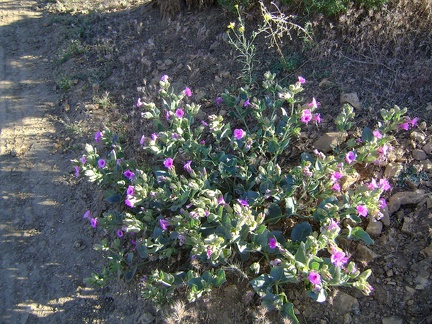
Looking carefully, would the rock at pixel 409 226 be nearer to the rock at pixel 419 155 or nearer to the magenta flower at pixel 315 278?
the rock at pixel 419 155

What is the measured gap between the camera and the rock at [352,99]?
12.6ft

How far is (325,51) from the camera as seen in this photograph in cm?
419

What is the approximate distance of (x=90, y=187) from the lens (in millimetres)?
4211

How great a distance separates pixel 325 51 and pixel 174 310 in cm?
276

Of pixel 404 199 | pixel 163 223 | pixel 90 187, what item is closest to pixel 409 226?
pixel 404 199

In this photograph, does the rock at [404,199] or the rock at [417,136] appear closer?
the rock at [404,199]

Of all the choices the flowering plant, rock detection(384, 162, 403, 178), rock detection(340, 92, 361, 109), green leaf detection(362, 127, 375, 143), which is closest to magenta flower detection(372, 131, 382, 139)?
the flowering plant

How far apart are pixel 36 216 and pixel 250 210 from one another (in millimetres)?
2297

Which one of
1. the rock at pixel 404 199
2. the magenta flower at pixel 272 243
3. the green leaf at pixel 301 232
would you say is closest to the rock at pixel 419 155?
the rock at pixel 404 199

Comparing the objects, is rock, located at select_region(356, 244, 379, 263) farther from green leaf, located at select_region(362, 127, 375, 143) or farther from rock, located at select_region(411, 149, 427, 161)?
rock, located at select_region(411, 149, 427, 161)

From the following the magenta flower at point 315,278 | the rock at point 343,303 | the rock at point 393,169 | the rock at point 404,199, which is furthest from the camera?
the rock at point 393,169

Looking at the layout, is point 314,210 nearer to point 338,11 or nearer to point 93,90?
point 338,11

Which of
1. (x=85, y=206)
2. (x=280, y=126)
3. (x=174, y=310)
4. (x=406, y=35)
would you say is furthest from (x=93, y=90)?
(x=406, y=35)

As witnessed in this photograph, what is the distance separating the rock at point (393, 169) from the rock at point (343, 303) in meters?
1.02
